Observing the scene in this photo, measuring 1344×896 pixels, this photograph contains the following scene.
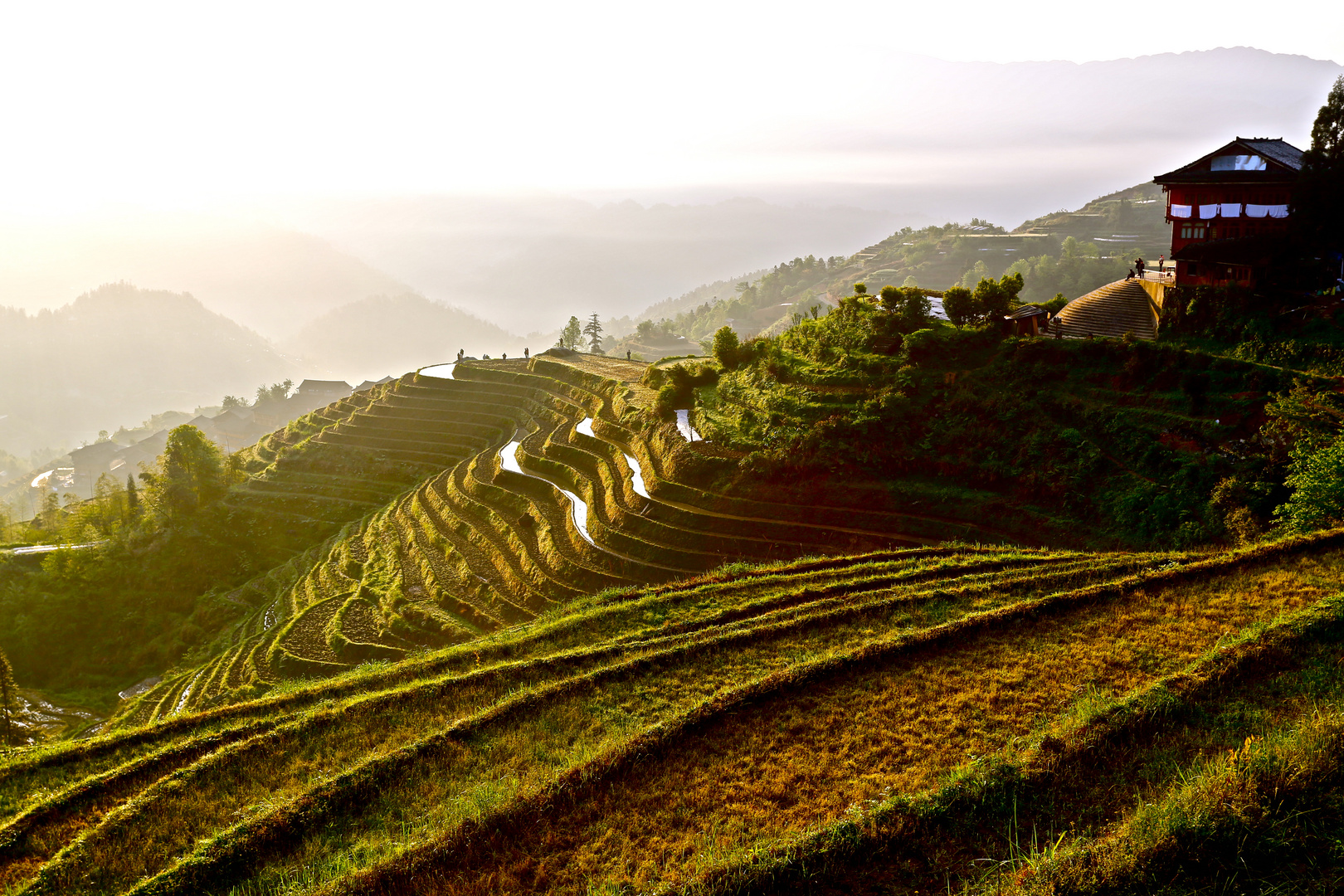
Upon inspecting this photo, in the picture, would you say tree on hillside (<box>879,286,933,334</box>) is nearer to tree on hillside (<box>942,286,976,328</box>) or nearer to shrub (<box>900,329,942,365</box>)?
tree on hillside (<box>942,286,976,328</box>)

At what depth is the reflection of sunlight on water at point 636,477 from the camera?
28.3 m

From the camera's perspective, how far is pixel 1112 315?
1118 inches

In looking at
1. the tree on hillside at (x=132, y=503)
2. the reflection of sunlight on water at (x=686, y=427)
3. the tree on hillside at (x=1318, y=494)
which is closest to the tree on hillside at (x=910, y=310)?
the reflection of sunlight on water at (x=686, y=427)

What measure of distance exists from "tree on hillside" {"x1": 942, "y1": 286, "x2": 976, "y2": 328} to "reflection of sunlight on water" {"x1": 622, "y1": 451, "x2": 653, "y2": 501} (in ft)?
50.1

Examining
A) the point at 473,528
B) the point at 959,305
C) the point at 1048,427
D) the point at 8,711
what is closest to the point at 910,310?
the point at 959,305

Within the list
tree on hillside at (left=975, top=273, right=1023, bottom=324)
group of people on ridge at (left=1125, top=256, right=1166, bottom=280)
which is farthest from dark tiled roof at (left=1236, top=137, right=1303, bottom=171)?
tree on hillside at (left=975, top=273, right=1023, bottom=324)

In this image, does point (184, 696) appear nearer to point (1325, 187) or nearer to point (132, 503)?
point (132, 503)

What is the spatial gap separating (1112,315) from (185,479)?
54.6 meters

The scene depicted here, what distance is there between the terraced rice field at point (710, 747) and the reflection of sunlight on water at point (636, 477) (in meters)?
11.8

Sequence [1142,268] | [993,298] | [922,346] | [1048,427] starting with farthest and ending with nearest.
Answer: [1142,268], [993,298], [922,346], [1048,427]

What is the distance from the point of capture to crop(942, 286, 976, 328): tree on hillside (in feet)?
99.4

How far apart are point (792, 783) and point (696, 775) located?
4.52 ft

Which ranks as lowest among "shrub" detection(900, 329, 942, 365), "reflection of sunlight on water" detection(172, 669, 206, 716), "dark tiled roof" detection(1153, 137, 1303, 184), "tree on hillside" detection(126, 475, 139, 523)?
"reflection of sunlight on water" detection(172, 669, 206, 716)

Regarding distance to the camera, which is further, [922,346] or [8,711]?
[922,346]
